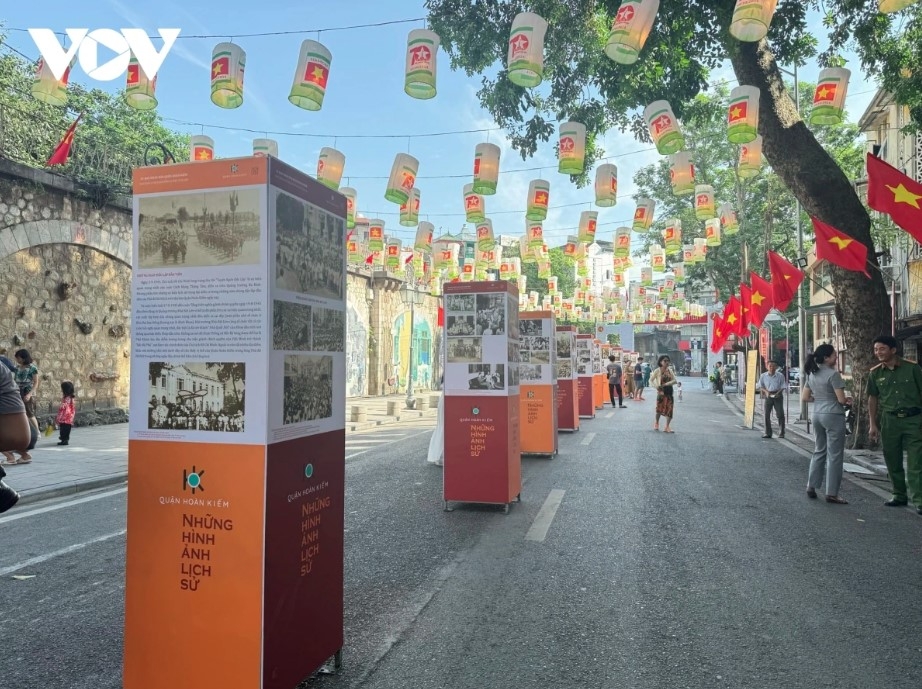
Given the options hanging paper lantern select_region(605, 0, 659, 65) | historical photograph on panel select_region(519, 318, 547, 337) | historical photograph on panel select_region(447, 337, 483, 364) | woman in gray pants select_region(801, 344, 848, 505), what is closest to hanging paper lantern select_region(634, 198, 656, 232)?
historical photograph on panel select_region(519, 318, 547, 337)

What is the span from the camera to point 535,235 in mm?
18266

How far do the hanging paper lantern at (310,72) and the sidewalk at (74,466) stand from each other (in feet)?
19.1

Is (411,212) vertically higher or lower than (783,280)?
higher

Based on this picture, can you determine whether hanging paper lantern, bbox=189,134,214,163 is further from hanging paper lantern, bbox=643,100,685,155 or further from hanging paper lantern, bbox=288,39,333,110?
hanging paper lantern, bbox=643,100,685,155

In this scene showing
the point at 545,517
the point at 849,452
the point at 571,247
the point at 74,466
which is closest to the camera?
the point at 545,517

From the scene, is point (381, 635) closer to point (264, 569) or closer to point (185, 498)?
point (264, 569)

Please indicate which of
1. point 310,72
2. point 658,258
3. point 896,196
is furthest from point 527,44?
point 658,258

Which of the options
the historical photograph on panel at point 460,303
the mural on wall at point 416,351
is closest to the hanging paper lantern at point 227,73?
the historical photograph on panel at point 460,303

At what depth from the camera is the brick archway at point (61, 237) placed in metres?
13.2

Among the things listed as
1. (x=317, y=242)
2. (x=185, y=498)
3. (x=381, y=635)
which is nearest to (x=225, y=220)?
(x=317, y=242)

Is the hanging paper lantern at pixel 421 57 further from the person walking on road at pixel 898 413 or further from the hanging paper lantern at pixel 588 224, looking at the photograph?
the hanging paper lantern at pixel 588 224

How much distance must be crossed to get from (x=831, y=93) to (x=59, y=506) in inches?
444

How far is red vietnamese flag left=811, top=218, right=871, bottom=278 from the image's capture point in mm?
10469

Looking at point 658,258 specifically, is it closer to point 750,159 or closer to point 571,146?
point 750,159
